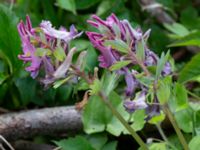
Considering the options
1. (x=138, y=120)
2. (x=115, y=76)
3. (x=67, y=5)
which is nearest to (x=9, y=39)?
(x=67, y=5)

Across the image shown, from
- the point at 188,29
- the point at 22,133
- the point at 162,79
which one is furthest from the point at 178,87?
the point at 188,29

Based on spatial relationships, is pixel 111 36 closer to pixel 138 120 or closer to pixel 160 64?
pixel 160 64

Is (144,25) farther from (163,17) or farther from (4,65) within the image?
(4,65)

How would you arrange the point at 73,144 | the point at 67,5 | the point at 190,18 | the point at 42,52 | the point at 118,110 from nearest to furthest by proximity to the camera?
1. the point at 42,52
2. the point at 73,144
3. the point at 118,110
4. the point at 67,5
5. the point at 190,18

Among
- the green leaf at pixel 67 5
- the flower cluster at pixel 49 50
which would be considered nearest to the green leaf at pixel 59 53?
the flower cluster at pixel 49 50

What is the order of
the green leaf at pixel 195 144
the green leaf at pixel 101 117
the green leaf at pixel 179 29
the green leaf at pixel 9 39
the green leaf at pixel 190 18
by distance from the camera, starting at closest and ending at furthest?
1. the green leaf at pixel 195 144
2. the green leaf at pixel 101 117
3. the green leaf at pixel 9 39
4. the green leaf at pixel 179 29
5. the green leaf at pixel 190 18

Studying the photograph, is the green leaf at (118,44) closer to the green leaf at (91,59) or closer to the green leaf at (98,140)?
the green leaf at (98,140)
